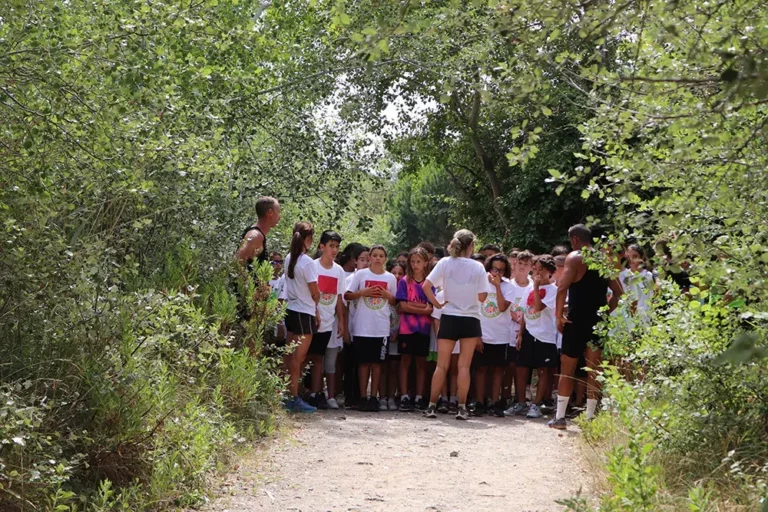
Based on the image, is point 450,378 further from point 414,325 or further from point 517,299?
point 517,299

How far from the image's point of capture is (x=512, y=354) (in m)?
13.3

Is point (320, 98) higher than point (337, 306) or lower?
higher

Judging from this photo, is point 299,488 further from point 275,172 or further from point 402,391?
point 275,172

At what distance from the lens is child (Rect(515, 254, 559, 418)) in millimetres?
12812

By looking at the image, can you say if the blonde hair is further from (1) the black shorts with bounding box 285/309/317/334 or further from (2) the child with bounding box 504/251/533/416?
(1) the black shorts with bounding box 285/309/317/334

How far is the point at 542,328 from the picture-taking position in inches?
507

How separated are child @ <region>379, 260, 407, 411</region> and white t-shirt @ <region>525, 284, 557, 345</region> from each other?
172 cm

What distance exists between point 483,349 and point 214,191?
13.6 ft

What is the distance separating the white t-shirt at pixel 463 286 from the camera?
1184 centimetres

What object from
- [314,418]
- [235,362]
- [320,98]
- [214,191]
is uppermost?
[320,98]

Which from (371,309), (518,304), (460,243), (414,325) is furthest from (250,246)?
(518,304)

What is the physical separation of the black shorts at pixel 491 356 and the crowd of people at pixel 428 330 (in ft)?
0.04

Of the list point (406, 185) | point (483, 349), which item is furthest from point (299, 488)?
point (406, 185)

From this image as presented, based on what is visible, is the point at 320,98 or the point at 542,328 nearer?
the point at 542,328
